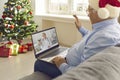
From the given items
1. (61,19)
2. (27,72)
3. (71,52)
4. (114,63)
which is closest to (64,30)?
(61,19)

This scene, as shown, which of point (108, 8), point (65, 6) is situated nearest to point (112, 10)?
point (108, 8)

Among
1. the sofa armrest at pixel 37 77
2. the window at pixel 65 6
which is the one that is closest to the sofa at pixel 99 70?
the sofa armrest at pixel 37 77

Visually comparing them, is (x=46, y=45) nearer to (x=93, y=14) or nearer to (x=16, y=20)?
(x=93, y=14)

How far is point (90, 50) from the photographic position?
1367 mm

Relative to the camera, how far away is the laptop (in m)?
1.76

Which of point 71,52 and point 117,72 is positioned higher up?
point 117,72

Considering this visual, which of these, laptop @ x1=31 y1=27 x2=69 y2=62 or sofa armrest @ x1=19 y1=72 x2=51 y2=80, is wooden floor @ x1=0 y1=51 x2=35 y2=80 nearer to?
laptop @ x1=31 y1=27 x2=69 y2=62

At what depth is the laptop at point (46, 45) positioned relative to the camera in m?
1.76

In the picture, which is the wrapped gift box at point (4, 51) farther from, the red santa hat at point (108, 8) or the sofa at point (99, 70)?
the sofa at point (99, 70)

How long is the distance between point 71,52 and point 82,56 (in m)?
0.16

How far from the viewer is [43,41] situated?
1.85 m

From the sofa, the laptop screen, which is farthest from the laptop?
the sofa

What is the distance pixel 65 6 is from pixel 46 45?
119 inches

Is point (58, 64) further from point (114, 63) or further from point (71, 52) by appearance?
point (114, 63)
